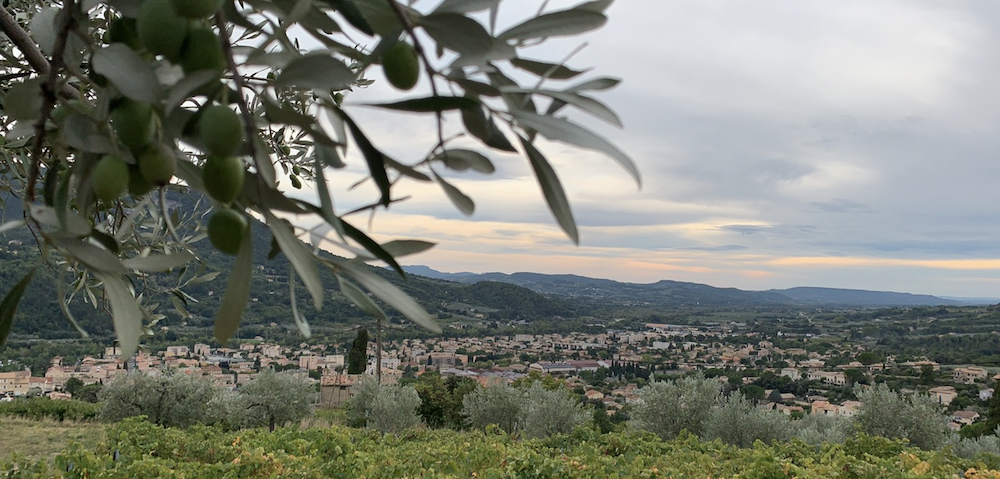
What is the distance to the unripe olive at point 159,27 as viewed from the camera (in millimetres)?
488

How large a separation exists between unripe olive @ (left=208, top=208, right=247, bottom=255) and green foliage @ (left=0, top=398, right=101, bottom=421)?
1406 cm

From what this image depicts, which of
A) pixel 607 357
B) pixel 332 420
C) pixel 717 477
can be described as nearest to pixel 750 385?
pixel 607 357

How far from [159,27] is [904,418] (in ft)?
46.2

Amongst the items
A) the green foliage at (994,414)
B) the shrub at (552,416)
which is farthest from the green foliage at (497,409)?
the green foliage at (994,414)

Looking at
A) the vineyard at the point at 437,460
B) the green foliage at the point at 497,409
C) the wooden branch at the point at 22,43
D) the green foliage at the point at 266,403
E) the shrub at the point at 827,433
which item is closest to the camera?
the wooden branch at the point at 22,43

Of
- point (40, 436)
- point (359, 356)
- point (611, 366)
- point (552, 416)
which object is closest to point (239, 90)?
point (40, 436)

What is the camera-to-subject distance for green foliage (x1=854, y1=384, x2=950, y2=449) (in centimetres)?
1124

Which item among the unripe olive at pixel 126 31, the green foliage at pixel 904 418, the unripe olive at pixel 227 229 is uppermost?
the unripe olive at pixel 126 31

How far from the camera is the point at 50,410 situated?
12.2m

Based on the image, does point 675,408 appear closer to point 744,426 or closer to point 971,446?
point 744,426

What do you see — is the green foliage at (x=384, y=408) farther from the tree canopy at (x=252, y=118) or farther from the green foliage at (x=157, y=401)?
the tree canopy at (x=252, y=118)

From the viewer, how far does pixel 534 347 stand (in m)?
50.8

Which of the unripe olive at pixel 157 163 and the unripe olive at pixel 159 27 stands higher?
the unripe olive at pixel 159 27

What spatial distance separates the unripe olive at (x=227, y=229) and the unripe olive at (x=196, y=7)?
0.17 meters
